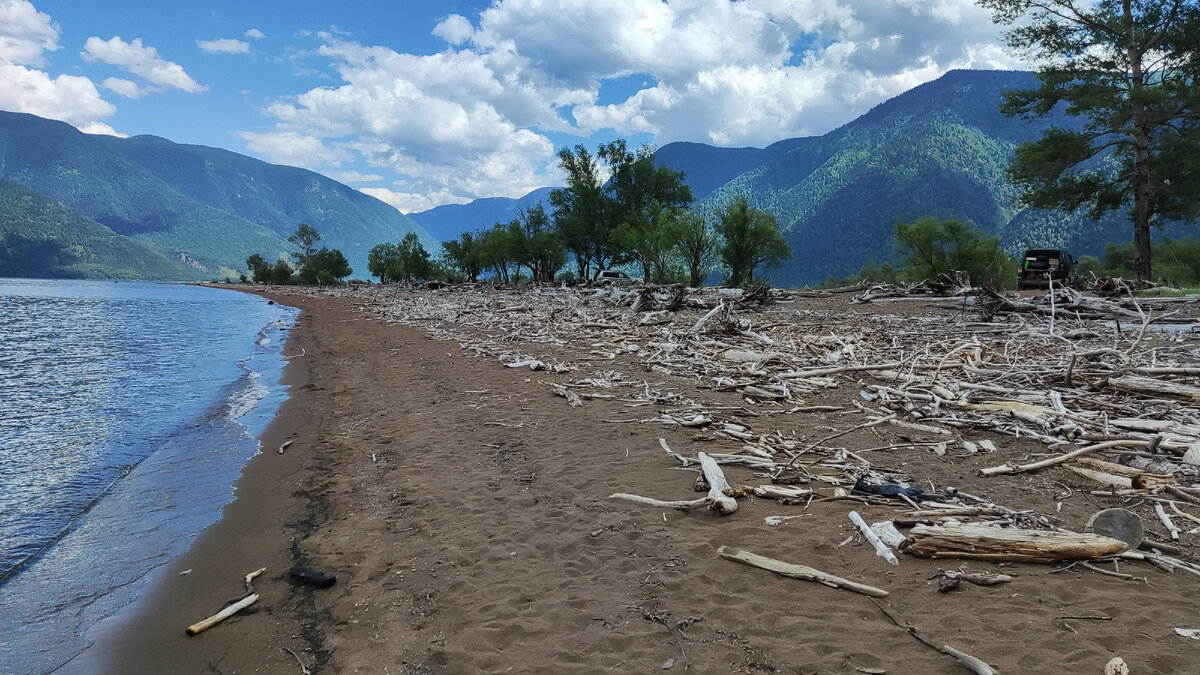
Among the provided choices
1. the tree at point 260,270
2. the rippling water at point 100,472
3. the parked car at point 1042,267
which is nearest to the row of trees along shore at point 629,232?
the parked car at point 1042,267

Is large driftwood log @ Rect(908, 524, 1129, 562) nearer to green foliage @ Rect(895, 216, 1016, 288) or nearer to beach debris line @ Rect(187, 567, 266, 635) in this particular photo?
beach debris line @ Rect(187, 567, 266, 635)

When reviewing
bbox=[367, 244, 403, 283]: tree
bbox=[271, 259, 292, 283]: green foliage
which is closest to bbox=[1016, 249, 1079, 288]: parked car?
bbox=[367, 244, 403, 283]: tree

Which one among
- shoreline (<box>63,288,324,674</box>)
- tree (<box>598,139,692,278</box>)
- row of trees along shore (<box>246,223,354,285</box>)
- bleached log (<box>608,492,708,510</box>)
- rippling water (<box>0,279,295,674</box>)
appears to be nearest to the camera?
shoreline (<box>63,288,324,674</box>)

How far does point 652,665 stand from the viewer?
10.1 feet

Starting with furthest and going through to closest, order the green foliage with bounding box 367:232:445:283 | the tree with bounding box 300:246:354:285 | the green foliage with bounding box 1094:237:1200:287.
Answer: the tree with bounding box 300:246:354:285
the green foliage with bounding box 367:232:445:283
the green foliage with bounding box 1094:237:1200:287

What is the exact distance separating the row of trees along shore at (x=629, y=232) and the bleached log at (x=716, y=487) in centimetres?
3497

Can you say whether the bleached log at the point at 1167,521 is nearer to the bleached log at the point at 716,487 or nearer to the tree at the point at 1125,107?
the bleached log at the point at 716,487

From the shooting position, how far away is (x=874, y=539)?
13.3 feet

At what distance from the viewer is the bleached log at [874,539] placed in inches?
151

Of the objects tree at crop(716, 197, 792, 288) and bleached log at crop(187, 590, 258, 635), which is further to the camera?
tree at crop(716, 197, 792, 288)

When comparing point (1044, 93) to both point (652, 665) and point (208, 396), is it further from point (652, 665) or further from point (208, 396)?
point (208, 396)

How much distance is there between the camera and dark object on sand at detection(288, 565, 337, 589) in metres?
4.34

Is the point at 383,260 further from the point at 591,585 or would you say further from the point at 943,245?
the point at 591,585

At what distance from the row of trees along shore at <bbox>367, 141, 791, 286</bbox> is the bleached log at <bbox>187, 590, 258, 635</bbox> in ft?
123
